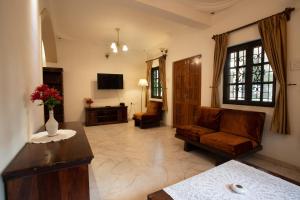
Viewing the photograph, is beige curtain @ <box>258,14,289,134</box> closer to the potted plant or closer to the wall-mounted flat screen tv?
the potted plant

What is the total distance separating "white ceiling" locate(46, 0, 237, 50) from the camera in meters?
3.07

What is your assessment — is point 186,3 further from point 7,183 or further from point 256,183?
point 7,183

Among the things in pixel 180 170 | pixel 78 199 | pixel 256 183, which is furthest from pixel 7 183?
pixel 180 170

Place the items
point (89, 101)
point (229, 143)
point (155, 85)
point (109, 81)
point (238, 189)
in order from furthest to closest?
point (155, 85)
point (109, 81)
point (89, 101)
point (229, 143)
point (238, 189)

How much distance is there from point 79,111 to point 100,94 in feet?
3.17

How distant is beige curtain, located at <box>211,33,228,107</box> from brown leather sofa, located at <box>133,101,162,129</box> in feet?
7.24

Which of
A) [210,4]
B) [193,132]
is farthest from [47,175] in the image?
[210,4]

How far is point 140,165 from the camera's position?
2.66 meters

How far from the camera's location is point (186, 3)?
322 centimetres

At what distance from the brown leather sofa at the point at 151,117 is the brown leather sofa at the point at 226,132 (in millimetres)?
1948

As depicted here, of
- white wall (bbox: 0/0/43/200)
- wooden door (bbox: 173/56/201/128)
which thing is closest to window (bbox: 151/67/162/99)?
wooden door (bbox: 173/56/201/128)

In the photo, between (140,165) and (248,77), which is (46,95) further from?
(248,77)

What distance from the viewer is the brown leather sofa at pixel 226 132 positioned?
250cm

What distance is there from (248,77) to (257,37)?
727 millimetres
